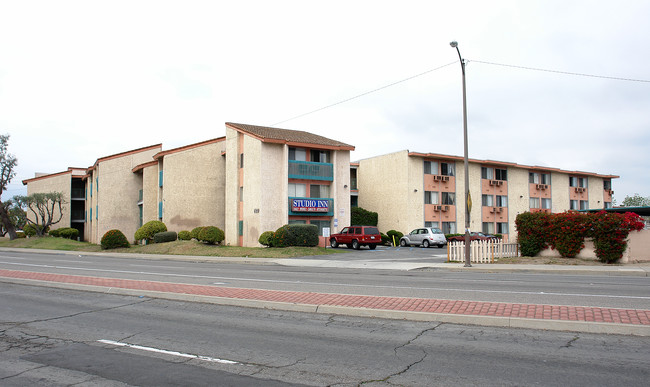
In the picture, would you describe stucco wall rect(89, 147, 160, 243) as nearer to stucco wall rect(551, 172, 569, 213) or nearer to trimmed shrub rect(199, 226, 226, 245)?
trimmed shrub rect(199, 226, 226, 245)

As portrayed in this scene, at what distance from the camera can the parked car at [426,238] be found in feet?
129

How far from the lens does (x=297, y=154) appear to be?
3747cm

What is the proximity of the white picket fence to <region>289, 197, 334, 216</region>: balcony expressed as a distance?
14637mm

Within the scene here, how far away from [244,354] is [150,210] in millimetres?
41182

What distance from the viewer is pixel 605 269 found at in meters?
18.5

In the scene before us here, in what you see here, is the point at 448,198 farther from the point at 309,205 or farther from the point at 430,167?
the point at 309,205

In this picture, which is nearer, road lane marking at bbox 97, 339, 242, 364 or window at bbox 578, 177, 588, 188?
road lane marking at bbox 97, 339, 242, 364

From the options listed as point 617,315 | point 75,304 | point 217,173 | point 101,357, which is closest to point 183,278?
point 75,304

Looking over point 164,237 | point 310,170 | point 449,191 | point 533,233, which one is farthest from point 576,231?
point 164,237

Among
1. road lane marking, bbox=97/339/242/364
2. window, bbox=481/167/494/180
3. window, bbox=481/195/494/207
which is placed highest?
window, bbox=481/167/494/180

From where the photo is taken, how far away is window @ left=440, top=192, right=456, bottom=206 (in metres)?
47.0

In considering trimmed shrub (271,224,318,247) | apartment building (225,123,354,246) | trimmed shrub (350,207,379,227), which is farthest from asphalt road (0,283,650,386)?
trimmed shrub (350,207,379,227)

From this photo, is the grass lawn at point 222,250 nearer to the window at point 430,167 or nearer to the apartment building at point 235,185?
the apartment building at point 235,185

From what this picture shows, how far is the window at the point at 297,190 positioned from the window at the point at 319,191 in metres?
0.56
